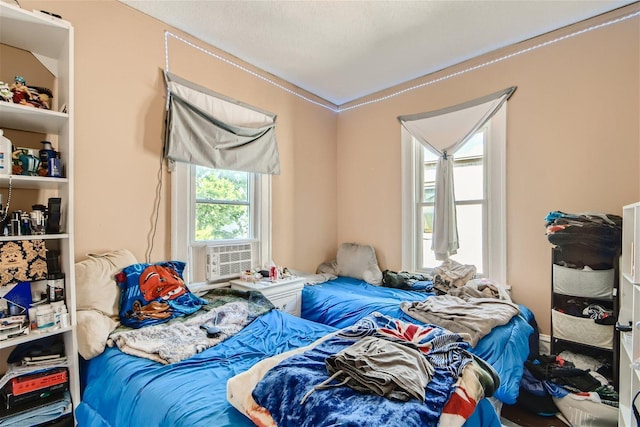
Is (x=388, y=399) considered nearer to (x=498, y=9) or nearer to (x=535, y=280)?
(x=535, y=280)

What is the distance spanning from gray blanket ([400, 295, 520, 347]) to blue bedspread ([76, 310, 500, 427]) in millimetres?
845

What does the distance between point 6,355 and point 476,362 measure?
250 centimetres

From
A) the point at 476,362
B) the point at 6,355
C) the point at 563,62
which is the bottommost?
the point at 6,355

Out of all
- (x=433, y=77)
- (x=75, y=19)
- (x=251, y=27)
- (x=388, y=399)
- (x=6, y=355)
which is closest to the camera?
(x=388, y=399)

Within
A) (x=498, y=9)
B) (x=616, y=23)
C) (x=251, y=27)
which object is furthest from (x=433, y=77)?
(x=251, y=27)

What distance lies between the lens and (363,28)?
246 cm

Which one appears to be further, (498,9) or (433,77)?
(433,77)

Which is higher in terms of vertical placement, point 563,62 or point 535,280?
point 563,62

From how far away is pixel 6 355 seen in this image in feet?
5.65

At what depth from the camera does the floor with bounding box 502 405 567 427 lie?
6.21 ft

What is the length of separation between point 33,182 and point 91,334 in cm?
87

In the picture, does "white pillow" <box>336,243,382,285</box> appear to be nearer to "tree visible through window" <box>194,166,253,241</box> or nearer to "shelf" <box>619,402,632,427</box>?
"tree visible through window" <box>194,166,253,241</box>

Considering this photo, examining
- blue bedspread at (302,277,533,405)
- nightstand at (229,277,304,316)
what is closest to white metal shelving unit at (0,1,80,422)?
nightstand at (229,277,304,316)

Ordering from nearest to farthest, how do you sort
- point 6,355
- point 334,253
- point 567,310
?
point 6,355, point 567,310, point 334,253
